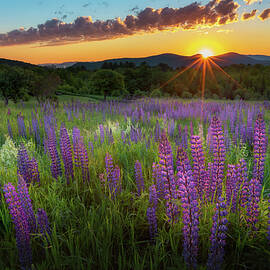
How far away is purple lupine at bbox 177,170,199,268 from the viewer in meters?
1.55

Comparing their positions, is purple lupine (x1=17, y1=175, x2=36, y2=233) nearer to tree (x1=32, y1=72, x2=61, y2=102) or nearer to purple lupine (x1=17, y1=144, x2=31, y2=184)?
purple lupine (x1=17, y1=144, x2=31, y2=184)

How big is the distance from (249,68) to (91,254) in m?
53.2

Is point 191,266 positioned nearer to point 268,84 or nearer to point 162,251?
point 162,251

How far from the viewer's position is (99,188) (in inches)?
124

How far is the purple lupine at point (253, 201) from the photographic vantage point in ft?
6.87

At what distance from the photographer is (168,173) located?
201 cm

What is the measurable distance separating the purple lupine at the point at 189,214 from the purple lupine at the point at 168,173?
20 cm

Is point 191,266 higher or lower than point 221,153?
lower

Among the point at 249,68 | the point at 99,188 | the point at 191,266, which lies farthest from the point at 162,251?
the point at 249,68

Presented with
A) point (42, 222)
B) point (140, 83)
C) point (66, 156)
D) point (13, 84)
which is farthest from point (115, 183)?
point (140, 83)

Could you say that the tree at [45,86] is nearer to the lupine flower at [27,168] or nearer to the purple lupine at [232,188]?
the lupine flower at [27,168]

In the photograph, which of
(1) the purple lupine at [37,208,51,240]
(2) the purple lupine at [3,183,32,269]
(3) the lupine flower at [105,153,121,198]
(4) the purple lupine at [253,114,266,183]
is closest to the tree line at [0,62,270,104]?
(3) the lupine flower at [105,153,121,198]

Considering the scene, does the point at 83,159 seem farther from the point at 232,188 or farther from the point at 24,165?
the point at 232,188

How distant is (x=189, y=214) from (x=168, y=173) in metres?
0.43
